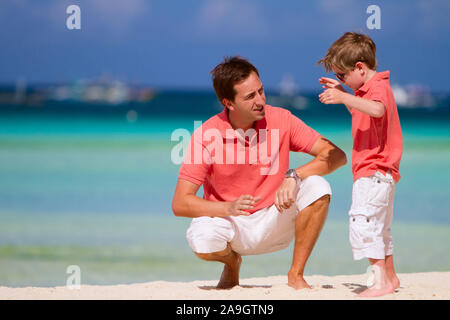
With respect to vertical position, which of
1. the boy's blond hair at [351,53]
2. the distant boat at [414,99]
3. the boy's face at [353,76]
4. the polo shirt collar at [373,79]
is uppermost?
the distant boat at [414,99]

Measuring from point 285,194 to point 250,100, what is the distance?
53 centimetres

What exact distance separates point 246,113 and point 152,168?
7787mm

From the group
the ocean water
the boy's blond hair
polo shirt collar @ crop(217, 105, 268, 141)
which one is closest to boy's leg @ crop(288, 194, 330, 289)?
polo shirt collar @ crop(217, 105, 268, 141)

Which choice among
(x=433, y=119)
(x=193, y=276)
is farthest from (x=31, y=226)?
(x=433, y=119)

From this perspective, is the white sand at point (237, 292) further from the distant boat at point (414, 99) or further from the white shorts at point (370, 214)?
the distant boat at point (414, 99)

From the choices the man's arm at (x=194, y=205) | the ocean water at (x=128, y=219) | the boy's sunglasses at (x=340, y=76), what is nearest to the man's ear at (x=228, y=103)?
the man's arm at (x=194, y=205)

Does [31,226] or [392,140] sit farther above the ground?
[31,226]

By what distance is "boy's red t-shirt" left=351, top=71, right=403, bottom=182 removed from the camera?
3021 mm

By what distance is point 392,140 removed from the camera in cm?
307

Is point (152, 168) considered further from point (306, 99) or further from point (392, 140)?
point (306, 99)

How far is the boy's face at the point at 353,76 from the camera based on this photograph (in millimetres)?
3138

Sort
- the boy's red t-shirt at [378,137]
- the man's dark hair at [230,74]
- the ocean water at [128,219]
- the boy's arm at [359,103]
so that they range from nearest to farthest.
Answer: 1. the boy's arm at [359,103]
2. the boy's red t-shirt at [378,137]
3. the man's dark hair at [230,74]
4. the ocean water at [128,219]

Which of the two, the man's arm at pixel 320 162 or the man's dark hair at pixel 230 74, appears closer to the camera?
the man's arm at pixel 320 162
